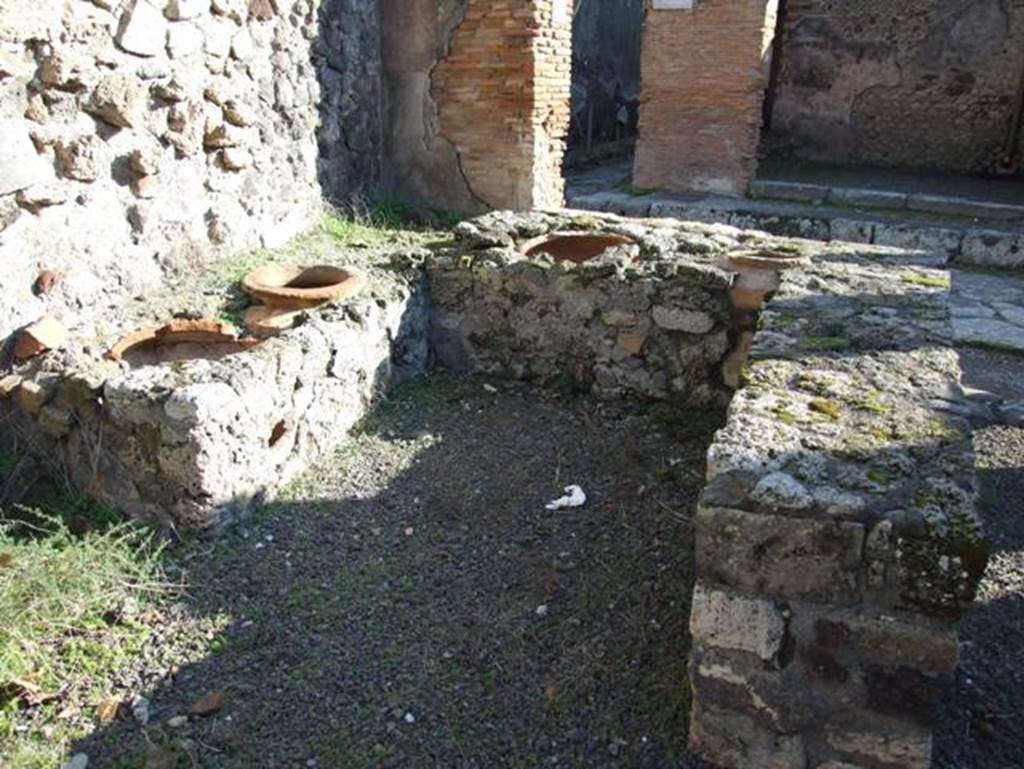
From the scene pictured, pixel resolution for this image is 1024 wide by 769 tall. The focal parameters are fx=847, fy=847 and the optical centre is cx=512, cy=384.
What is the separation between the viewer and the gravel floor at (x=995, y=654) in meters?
2.30

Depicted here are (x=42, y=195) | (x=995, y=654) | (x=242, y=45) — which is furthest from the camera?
(x=242, y=45)

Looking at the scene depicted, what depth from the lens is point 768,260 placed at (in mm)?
4160

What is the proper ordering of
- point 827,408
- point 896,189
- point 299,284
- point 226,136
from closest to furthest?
point 827,408 < point 299,284 < point 226,136 < point 896,189

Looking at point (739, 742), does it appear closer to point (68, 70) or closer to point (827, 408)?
point (827, 408)

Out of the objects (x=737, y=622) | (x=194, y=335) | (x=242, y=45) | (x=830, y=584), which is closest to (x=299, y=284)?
(x=194, y=335)

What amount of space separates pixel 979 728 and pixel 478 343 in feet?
9.93

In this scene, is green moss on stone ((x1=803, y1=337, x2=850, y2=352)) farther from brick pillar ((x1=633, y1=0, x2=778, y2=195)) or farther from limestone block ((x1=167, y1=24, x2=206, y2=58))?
brick pillar ((x1=633, y1=0, x2=778, y2=195))

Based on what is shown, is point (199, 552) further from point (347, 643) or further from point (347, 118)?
point (347, 118)

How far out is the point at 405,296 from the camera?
444cm

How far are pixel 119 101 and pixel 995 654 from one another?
13.6 ft

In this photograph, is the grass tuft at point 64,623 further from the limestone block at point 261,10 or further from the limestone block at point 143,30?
the limestone block at point 261,10

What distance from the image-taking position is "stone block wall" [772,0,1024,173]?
10.2m

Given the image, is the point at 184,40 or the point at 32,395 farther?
the point at 184,40

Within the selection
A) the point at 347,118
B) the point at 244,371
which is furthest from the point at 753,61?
the point at 244,371
